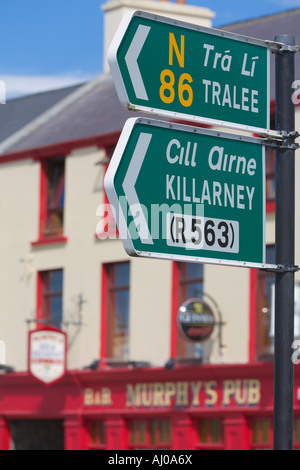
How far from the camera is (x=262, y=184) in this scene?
620 cm

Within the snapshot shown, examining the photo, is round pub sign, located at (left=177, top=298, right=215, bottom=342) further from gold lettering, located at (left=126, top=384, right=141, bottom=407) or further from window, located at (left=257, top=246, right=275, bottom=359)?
gold lettering, located at (left=126, top=384, right=141, bottom=407)

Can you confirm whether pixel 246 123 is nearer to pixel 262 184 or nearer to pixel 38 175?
pixel 262 184

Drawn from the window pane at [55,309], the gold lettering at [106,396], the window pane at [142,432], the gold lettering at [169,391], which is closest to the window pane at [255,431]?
the gold lettering at [169,391]

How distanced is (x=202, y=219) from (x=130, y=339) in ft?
73.1

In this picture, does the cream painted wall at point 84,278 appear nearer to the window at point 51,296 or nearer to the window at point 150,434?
the window at point 51,296

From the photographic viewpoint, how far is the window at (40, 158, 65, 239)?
3006 centimetres

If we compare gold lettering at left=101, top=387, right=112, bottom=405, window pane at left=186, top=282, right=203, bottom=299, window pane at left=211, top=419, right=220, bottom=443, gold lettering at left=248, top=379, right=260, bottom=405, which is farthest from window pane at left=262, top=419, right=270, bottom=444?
gold lettering at left=101, top=387, right=112, bottom=405

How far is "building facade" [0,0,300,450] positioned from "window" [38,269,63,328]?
0.04 metres

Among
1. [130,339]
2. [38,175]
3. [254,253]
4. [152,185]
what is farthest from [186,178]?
[38,175]

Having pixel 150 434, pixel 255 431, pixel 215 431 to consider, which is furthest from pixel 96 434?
pixel 255 431

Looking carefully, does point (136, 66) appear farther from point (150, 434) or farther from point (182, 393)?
point (150, 434)

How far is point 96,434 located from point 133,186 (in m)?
23.9

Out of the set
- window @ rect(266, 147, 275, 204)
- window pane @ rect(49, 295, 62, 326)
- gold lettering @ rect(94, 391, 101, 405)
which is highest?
window @ rect(266, 147, 275, 204)

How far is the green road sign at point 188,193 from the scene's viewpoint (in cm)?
570
